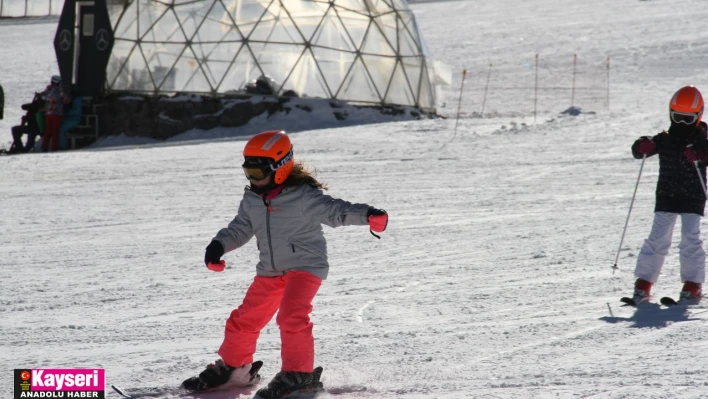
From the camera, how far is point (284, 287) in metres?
4.22

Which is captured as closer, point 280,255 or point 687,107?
point 280,255

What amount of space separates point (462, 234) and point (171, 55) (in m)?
11.9

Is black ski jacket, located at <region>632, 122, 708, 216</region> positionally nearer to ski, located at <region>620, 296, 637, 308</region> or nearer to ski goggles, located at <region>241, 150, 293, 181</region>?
ski, located at <region>620, 296, 637, 308</region>

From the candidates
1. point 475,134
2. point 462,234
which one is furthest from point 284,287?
point 475,134

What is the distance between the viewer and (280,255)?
165 inches

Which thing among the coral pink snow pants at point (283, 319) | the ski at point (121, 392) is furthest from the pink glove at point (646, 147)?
the ski at point (121, 392)

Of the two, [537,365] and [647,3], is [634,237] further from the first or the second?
[647,3]

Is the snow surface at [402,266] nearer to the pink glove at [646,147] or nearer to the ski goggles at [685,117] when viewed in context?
the pink glove at [646,147]

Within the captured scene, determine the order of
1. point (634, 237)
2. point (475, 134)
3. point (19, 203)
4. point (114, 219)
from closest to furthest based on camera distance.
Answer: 1. point (634, 237)
2. point (114, 219)
3. point (19, 203)
4. point (475, 134)

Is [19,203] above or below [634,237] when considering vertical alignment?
above

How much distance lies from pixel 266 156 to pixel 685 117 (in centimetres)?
295

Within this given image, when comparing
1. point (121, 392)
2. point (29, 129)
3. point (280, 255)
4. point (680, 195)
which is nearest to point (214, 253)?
point (280, 255)

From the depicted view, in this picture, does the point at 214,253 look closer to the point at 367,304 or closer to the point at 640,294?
the point at 367,304

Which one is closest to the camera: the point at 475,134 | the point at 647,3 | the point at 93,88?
the point at 475,134
